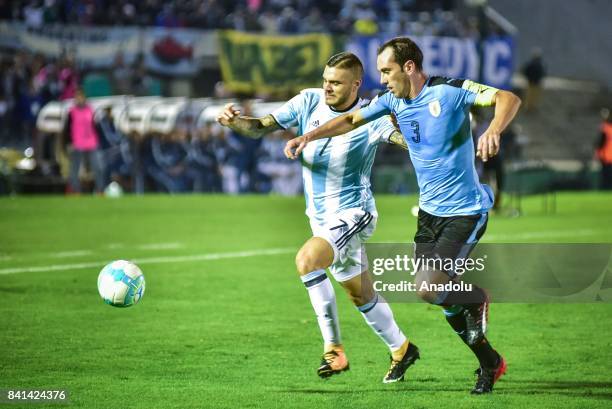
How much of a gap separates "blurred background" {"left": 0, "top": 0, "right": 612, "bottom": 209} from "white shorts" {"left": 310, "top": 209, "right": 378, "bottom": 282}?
53.5ft

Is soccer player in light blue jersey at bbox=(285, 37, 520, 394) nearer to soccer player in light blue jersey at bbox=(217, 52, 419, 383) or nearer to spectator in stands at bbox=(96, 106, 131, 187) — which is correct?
soccer player in light blue jersey at bbox=(217, 52, 419, 383)

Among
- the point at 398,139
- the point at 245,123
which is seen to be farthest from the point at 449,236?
the point at 245,123

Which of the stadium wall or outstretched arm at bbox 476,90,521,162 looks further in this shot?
the stadium wall

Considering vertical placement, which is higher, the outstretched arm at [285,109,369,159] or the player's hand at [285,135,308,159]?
the outstretched arm at [285,109,369,159]

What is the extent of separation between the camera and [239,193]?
30719 millimetres

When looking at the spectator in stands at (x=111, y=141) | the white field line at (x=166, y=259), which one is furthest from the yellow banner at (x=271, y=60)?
the white field line at (x=166, y=259)

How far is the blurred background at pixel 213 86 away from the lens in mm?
29422

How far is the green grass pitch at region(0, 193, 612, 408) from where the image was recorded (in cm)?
748

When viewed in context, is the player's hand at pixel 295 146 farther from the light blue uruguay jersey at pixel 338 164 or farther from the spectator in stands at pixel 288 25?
the spectator in stands at pixel 288 25

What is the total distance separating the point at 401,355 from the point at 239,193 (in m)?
22.9

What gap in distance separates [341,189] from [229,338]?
81.2 inches

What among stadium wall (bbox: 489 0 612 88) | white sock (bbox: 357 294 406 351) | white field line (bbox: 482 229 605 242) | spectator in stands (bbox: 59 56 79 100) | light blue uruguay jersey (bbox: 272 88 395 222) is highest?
stadium wall (bbox: 489 0 612 88)

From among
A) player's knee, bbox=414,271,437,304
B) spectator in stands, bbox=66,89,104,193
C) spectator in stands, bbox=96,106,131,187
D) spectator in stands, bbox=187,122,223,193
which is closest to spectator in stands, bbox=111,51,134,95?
spectator in stands, bbox=96,106,131,187

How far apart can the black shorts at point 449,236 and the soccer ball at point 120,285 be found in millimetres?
2515
